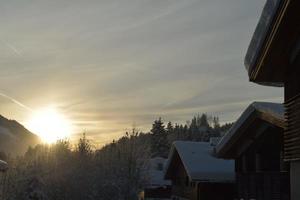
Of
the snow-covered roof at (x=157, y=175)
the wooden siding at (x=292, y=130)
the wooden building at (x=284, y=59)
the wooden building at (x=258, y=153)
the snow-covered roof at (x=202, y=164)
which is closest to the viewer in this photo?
the wooden building at (x=284, y=59)

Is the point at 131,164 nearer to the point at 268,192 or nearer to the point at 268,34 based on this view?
the point at 268,192

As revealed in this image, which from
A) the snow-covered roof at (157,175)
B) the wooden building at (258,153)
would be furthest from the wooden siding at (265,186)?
the snow-covered roof at (157,175)

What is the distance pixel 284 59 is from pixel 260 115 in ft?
27.7

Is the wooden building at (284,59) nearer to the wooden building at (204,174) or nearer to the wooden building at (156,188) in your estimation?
the wooden building at (204,174)

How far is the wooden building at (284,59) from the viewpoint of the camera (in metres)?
7.20

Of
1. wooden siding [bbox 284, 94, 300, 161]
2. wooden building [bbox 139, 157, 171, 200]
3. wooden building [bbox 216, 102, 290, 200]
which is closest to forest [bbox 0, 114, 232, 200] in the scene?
wooden building [bbox 139, 157, 171, 200]

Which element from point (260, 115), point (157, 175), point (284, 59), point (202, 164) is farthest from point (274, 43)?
point (157, 175)

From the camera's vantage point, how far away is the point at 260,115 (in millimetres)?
16969

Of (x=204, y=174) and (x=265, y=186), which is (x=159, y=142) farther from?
(x=265, y=186)

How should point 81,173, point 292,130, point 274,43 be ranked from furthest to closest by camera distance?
point 81,173, point 292,130, point 274,43

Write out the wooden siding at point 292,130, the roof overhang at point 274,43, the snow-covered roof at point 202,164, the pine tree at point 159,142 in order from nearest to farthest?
1. the roof overhang at point 274,43
2. the wooden siding at point 292,130
3. the snow-covered roof at point 202,164
4. the pine tree at point 159,142

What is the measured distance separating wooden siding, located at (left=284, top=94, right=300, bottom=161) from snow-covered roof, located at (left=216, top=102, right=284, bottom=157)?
16.8 ft

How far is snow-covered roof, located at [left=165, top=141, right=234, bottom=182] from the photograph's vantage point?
96.8 ft

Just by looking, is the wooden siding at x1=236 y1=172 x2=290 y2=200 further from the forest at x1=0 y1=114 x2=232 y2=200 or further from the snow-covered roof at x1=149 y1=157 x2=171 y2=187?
the snow-covered roof at x1=149 y1=157 x2=171 y2=187
